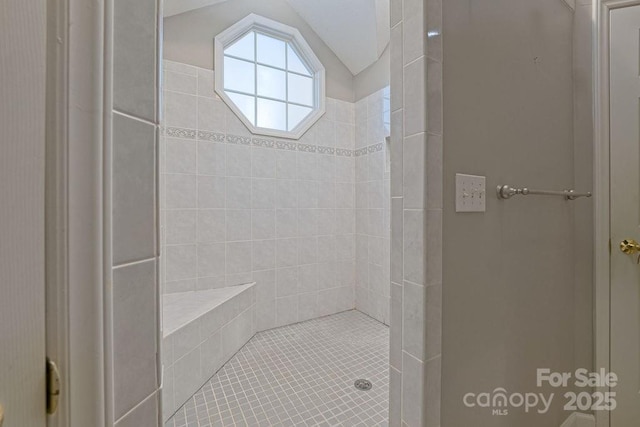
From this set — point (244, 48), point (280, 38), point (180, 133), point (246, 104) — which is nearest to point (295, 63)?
point (280, 38)

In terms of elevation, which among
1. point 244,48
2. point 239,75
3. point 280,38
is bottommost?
point 239,75

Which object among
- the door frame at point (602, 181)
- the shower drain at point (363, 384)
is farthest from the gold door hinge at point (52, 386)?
the door frame at point (602, 181)

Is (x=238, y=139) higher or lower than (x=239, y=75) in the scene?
lower

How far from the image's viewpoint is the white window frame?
221 cm

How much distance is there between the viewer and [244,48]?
239 centimetres

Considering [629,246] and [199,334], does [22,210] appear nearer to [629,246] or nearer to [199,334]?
[199,334]

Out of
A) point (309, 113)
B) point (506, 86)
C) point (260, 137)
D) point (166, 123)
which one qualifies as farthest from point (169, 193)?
point (506, 86)

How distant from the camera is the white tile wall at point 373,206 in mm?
2457

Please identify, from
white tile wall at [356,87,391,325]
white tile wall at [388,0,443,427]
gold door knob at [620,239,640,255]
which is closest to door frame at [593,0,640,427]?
gold door knob at [620,239,640,255]

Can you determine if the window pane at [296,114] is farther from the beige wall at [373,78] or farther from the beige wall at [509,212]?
the beige wall at [509,212]

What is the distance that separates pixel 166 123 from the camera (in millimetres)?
1996

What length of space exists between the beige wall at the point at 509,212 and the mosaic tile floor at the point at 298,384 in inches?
28.3

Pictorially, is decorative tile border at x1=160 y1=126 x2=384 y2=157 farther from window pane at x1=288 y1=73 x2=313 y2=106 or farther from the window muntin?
window pane at x1=288 y1=73 x2=313 y2=106

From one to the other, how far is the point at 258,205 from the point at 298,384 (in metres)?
1.38
